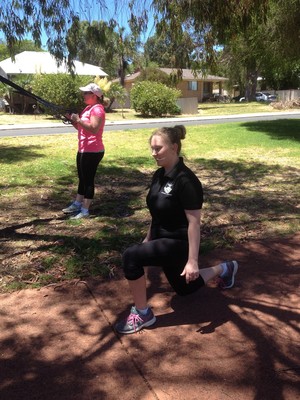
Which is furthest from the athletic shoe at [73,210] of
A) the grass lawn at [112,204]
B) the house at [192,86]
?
the house at [192,86]

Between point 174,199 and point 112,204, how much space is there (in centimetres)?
353

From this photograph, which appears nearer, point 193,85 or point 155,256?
point 155,256

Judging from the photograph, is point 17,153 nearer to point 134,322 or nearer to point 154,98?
point 134,322

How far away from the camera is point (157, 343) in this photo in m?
2.96

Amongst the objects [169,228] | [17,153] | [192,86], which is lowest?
[17,153]

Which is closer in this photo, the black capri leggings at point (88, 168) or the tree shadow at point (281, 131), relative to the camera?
the black capri leggings at point (88, 168)

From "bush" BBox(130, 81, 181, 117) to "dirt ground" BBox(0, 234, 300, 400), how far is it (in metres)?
23.7

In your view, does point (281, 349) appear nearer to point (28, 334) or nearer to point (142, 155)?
point (28, 334)

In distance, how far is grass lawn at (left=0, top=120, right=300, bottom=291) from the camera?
436cm

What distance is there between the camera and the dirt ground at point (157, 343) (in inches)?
99.6

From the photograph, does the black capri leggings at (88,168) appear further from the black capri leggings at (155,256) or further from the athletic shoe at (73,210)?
the black capri leggings at (155,256)

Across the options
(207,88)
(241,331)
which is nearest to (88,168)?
(241,331)

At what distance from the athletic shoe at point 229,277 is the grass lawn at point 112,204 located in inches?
38.3

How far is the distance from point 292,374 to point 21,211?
14.2ft
